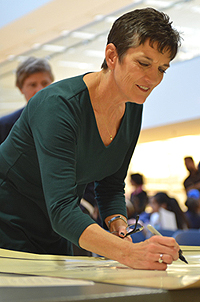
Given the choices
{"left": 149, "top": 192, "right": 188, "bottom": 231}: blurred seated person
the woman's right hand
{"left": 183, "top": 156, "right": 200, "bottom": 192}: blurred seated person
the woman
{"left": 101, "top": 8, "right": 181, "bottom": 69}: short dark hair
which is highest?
{"left": 101, "top": 8, "right": 181, "bottom": 69}: short dark hair

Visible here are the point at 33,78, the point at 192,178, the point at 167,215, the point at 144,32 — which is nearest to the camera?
the point at 144,32

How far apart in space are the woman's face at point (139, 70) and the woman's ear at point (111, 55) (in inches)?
0.4

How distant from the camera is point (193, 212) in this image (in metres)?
3.73

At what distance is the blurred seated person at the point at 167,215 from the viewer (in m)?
3.67

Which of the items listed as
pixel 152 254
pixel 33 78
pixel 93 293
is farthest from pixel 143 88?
pixel 33 78

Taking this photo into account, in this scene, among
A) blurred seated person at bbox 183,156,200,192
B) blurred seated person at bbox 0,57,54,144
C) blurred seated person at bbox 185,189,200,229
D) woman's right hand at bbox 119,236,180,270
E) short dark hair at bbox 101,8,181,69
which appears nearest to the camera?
woman's right hand at bbox 119,236,180,270

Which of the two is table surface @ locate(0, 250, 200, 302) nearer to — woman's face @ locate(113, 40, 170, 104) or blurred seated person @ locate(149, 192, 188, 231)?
woman's face @ locate(113, 40, 170, 104)

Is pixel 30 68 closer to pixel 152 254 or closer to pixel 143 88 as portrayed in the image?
pixel 143 88

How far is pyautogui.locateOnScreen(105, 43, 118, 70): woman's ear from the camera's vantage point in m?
0.94

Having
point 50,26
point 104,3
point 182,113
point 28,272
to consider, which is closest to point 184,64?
point 182,113

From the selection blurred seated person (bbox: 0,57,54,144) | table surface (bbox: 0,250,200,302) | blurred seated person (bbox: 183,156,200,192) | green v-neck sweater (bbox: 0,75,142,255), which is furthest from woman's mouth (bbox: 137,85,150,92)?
blurred seated person (bbox: 183,156,200,192)

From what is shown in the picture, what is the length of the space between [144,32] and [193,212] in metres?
3.06

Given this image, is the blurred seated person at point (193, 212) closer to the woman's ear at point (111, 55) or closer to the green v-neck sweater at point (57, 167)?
the green v-neck sweater at point (57, 167)

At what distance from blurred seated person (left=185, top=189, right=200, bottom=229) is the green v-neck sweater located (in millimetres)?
2618
